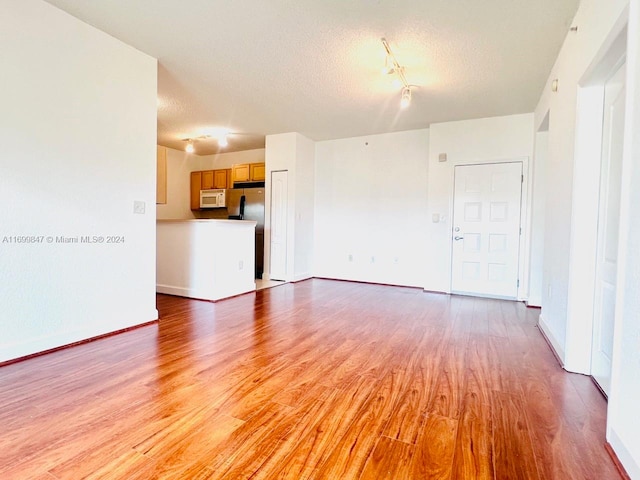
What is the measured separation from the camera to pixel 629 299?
1.38m

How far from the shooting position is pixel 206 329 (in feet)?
9.98

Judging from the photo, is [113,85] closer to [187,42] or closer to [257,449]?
[187,42]

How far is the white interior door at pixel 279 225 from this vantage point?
571 cm

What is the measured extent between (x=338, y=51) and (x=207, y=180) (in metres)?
5.07

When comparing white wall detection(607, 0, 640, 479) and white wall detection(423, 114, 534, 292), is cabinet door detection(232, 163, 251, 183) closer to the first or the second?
white wall detection(423, 114, 534, 292)

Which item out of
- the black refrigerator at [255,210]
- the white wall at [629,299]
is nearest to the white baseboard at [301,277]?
the black refrigerator at [255,210]

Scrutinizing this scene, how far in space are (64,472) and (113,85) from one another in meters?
2.82

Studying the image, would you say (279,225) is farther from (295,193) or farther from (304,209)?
(295,193)

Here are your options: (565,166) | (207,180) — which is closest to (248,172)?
(207,180)

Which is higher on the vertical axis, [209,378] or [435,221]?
[435,221]

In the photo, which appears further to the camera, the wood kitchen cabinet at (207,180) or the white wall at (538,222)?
the wood kitchen cabinet at (207,180)

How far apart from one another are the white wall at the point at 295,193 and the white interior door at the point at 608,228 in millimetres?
4174

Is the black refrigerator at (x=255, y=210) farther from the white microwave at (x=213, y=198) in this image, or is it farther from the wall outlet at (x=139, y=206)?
the wall outlet at (x=139, y=206)

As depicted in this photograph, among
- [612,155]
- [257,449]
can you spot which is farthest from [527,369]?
[257,449]
